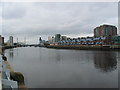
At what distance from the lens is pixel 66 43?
370 feet

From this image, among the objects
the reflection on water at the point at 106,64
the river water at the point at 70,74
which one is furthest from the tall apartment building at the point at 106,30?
the river water at the point at 70,74

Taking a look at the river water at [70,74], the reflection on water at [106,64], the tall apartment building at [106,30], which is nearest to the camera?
the river water at [70,74]

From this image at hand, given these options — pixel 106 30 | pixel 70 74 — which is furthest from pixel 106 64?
pixel 106 30

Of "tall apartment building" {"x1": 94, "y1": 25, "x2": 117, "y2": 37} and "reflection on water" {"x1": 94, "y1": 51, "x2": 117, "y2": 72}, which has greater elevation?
"tall apartment building" {"x1": 94, "y1": 25, "x2": 117, "y2": 37}

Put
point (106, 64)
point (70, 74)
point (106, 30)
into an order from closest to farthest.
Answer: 1. point (70, 74)
2. point (106, 64)
3. point (106, 30)

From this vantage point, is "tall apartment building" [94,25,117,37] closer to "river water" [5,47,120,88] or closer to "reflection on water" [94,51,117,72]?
"reflection on water" [94,51,117,72]

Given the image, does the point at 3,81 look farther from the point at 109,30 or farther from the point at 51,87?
the point at 109,30

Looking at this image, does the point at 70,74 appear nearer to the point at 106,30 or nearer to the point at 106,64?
the point at 106,64

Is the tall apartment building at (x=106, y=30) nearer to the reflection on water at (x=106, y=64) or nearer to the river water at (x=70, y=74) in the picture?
the reflection on water at (x=106, y=64)

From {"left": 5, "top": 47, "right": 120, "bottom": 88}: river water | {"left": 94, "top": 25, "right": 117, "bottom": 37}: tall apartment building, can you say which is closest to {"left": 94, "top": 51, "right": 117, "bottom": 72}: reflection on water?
{"left": 5, "top": 47, "right": 120, "bottom": 88}: river water

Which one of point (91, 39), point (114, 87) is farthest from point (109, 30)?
point (114, 87)

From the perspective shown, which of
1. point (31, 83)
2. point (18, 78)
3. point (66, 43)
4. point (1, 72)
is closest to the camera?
point (1, 72)

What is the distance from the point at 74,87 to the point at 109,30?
10909 cm

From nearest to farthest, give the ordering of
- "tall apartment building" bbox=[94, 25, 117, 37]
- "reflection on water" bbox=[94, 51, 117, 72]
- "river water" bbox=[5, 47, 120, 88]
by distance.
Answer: "river water" bbox=[5, 47, 120, 88], "reflection on water" bbox=[94, 51, 117, 72], "tall apartment building" bbox=[94, 25, 117, 37]
